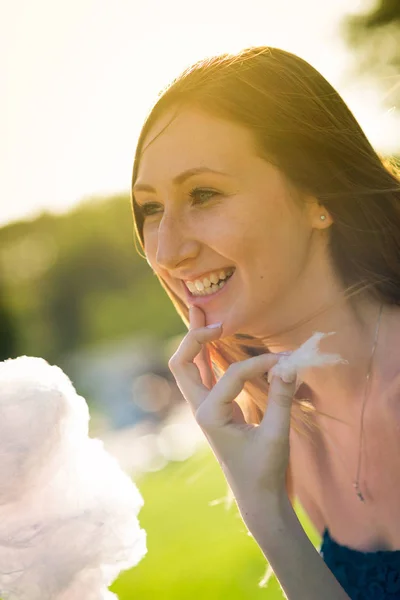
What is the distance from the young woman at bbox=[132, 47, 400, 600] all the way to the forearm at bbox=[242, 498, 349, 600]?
0.34 meters

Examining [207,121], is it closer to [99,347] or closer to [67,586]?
[67,586]

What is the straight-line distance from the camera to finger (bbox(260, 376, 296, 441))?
5.80 feet

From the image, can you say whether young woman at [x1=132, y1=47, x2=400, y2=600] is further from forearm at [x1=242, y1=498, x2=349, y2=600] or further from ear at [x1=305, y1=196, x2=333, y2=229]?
forearm at [x1=242, y1=498, x2=349, y2=600]

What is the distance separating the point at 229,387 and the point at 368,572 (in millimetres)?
1127

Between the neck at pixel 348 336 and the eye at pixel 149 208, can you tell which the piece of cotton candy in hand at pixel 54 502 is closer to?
the eye at pixel 149 208

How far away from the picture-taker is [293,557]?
1791 millimetres

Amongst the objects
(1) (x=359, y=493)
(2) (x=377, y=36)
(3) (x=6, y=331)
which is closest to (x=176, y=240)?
(1) (x=359, y=493)

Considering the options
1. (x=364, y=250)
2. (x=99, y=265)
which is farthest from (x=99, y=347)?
(x=364, y=250)

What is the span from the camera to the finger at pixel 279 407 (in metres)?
1.77

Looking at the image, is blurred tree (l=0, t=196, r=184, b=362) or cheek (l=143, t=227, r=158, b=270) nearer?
cheek (l=143, t=227, r=158, b=270)

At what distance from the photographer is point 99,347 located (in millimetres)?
30516

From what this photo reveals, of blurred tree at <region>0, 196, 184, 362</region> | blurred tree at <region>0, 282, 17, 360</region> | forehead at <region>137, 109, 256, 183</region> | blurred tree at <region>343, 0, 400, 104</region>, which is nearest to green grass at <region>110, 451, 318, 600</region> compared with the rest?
forehead at <region>137, 109, 256, 183</region>

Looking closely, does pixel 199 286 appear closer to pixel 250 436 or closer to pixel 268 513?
pixel 250 436

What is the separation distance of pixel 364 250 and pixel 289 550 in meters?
1.16
